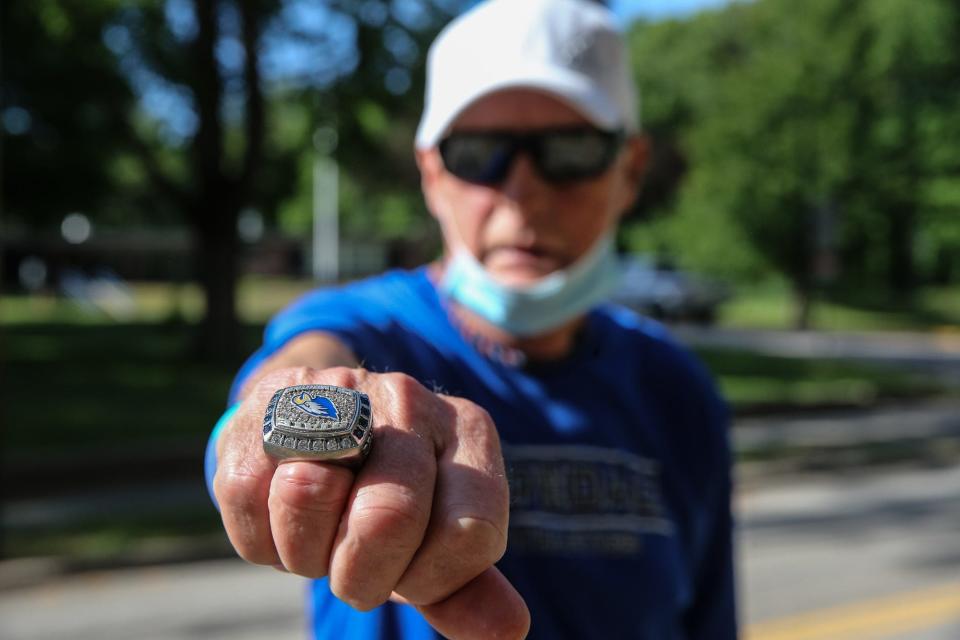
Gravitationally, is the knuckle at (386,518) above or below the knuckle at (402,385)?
below

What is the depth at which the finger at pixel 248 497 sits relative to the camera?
734 millimetres

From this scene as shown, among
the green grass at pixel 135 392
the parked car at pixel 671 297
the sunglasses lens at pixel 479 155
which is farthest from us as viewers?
the parked car at pixel 671 297

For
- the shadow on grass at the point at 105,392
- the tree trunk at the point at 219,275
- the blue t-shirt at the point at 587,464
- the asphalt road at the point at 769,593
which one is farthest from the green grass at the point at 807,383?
the blue t-shirt at the point at 587,464

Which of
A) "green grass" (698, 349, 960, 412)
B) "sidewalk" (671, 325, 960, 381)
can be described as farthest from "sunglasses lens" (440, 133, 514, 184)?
"sidewalk" (671, 325, 960, 381)

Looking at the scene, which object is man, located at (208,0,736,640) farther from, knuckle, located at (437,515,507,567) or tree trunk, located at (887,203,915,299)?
tree trunk, located at (887,203,915,299)

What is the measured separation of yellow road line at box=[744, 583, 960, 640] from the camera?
5.48 meters

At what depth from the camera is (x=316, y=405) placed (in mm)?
722

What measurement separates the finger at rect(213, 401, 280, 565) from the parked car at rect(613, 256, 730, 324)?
27.8 m

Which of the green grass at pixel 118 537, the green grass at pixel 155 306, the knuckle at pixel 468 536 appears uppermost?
the knuckle at pixel 468 536

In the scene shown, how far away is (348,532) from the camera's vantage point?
0.70m

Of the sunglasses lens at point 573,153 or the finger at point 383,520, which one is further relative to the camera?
the sunglasses lens at point 573,153

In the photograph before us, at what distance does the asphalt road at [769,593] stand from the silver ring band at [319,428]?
5.14 metres

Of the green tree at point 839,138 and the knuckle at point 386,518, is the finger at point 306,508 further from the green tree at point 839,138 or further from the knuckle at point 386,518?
the green tree at point 839,138

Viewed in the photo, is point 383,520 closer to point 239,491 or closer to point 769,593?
point 239,491
